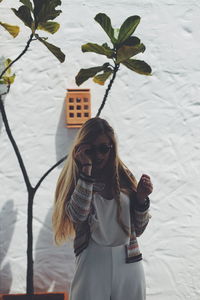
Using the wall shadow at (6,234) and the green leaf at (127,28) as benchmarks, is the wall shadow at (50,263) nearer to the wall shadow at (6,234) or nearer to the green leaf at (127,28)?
the wall shadow at (6,234)

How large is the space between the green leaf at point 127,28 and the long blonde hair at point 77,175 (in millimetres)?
309

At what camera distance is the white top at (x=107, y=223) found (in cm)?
161

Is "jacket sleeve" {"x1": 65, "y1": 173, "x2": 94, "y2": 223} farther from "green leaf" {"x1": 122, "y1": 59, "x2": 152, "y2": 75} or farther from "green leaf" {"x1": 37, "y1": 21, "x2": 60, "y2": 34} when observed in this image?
"green leaf" {"x1": 37, "y1": 21, "x2": 60, "y2": 34}

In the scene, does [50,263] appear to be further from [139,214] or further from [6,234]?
[139,214]

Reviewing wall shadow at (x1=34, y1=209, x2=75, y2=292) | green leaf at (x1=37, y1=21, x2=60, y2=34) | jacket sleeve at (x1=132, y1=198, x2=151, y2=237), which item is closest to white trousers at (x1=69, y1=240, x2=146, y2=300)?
jacket sleeve at (x1=132, y1=198, x2=151, y2=237)

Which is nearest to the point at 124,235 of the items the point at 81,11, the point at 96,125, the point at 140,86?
the point at 96,125

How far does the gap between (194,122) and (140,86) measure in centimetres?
33

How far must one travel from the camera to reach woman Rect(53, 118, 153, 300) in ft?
5.21

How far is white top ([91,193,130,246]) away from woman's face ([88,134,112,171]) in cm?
12

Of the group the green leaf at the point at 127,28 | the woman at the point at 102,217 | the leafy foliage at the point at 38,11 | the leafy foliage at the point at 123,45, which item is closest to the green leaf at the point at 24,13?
the leafy foliage at the point at 38,11

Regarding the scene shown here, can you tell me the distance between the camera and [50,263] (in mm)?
2225

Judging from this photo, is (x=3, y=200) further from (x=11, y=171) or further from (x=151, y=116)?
(x=151, y=116)

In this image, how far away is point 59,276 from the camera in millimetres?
2236

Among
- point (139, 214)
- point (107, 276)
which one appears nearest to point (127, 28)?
point (139, 214)
